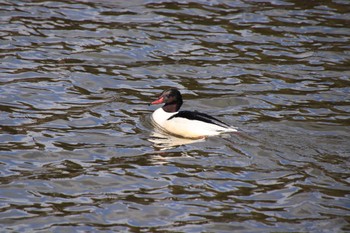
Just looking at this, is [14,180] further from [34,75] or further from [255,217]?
[34,75]

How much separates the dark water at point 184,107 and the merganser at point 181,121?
20cm

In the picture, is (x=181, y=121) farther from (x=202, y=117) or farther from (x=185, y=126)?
(x=202, y=117)

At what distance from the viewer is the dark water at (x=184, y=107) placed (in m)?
9.49

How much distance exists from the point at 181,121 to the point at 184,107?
A: 4.35ft

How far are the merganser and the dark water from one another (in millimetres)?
199

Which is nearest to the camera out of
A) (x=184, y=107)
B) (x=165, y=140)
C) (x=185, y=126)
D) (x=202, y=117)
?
(x=202, y=117)

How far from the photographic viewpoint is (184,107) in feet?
45.0

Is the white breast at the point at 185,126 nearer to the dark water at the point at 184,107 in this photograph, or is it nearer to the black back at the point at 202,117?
the black back at the point at 202,117

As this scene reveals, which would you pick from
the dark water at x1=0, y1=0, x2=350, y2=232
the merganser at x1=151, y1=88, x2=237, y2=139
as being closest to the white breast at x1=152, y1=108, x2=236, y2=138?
the merganser at x1=151, y1=88, x2=237, y2=139

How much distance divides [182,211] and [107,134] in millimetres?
2987

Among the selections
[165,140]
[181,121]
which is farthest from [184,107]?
[165,140]

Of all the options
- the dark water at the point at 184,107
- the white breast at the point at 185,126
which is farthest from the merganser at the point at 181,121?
the dark water at the point at 184,107

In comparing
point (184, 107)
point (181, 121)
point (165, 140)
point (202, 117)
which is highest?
point (202, 117)

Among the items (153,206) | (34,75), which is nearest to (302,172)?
(153,206)
